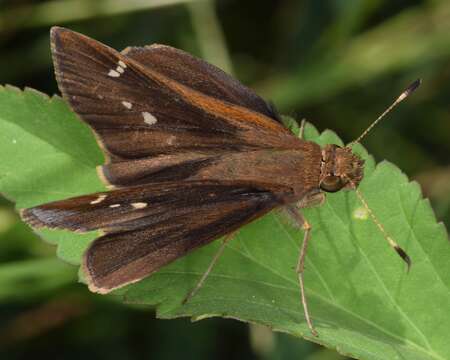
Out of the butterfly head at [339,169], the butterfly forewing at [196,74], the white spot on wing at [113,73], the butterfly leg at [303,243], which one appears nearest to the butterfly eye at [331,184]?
the butterfly head at [339,169]

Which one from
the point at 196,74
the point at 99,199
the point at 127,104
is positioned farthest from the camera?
the point at 196,74

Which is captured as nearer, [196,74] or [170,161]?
[170,161]

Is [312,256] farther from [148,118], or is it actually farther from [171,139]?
[148,118]

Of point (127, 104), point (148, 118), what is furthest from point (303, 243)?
point (127, 104)

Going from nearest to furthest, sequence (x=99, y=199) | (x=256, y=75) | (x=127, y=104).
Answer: (x=99, y=199) < (x=127, y=104) < (x=256, y=75)

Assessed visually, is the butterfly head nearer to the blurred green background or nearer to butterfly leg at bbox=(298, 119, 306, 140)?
butterfly leg at bbox=(298, 119, 306, 140)

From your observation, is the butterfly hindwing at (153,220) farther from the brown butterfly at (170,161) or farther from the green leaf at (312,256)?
the green leaf at (312,256)

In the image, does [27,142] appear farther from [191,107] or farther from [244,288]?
[244,288]
